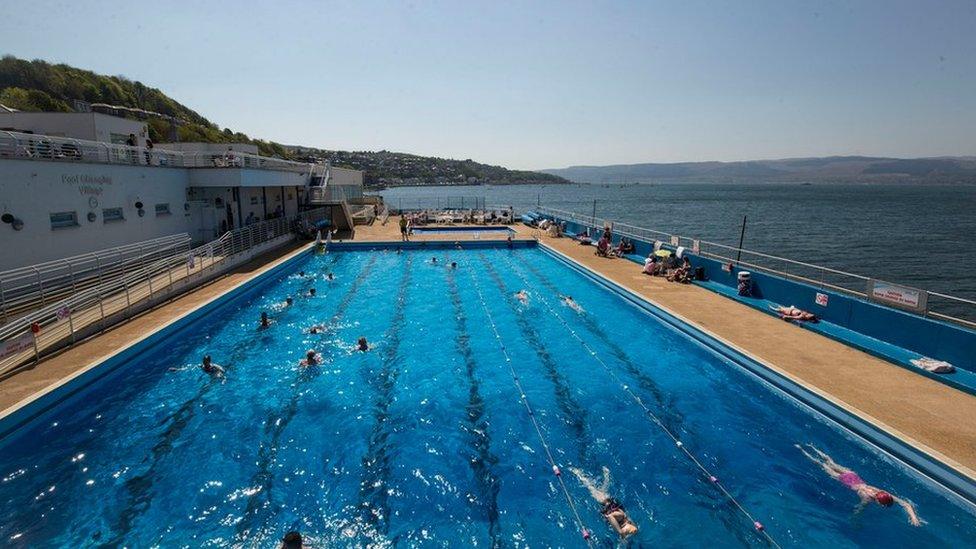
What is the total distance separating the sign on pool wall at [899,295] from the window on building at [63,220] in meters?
21.5

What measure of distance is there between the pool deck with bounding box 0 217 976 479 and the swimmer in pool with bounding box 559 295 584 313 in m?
2.00

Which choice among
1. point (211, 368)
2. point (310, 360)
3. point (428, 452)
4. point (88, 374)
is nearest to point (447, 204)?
point (310, 360)

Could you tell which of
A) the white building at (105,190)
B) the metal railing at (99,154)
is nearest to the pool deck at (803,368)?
the white building at (105,190)

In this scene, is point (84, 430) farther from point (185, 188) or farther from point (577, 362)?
point (185, 188)

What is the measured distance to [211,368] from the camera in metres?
11.0

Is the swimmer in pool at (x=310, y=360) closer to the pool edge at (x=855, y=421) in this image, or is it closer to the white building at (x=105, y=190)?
the white building at (x=105, y=190)

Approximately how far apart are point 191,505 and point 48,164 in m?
12.3

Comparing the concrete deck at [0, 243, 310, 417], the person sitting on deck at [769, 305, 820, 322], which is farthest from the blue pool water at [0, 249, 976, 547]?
the person sitting on deck at [769, 305, 820, 322]

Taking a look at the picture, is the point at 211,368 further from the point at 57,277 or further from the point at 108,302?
the point at 57,277

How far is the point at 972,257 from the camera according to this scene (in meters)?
37.5

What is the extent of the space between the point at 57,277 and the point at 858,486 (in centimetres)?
1789

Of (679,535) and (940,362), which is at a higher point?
(940,362)

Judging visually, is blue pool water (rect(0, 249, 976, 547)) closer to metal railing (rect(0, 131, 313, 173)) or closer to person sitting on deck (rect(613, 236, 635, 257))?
metal railing (rect(0, 131, 313, 173))

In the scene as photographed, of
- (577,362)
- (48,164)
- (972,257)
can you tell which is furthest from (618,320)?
(972,257)
